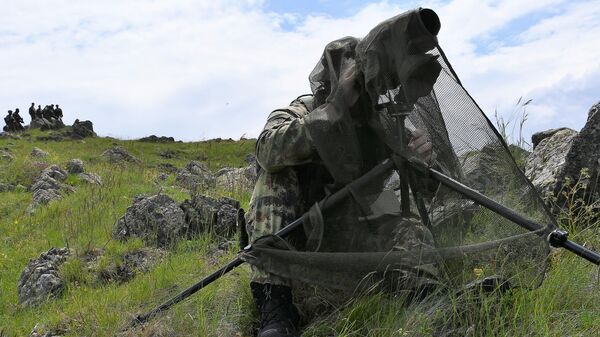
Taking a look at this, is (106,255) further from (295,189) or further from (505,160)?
(505,160)

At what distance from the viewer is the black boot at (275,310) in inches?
121

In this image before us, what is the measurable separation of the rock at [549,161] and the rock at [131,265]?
2.82 meters

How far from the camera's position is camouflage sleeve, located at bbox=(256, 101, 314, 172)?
121 inches

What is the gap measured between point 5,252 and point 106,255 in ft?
7.68

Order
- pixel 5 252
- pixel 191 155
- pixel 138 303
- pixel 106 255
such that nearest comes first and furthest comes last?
pixel 138 303
pixel 106 255
pixel 5 252
pixel 191 155

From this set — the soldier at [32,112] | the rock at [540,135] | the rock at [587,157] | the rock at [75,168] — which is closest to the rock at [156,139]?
the soldier at [32,112]

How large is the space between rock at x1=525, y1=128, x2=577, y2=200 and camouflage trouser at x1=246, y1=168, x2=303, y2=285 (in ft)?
5.10

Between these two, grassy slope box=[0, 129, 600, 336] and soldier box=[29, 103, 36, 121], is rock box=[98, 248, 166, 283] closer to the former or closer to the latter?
grassy slope box=[0, 129, 600, 336]

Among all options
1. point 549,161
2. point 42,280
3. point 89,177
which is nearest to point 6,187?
point 89,177

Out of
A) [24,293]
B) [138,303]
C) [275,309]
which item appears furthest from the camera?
[24,293]

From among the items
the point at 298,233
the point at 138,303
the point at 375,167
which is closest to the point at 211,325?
the point at 298,233

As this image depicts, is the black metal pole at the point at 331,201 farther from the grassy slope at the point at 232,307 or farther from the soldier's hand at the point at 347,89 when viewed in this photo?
the soldier's hand at the point at 347,89

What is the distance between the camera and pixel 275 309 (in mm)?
3162

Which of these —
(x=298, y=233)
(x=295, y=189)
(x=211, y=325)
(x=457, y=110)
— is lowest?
(x=211, y=325)
